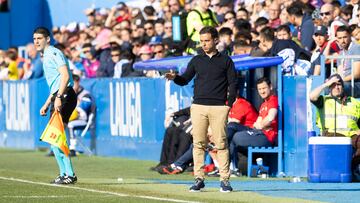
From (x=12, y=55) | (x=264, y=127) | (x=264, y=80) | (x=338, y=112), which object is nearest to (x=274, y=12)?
(x=264, y=80)

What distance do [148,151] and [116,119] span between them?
160 cm

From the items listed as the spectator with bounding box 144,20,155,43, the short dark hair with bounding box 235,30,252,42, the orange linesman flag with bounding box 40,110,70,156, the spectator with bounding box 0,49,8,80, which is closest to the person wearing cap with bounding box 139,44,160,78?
the spectator with bounding box 144,20,155,43

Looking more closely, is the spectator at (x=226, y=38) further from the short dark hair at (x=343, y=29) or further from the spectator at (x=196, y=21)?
the short dark hair at (x=343, y=29)

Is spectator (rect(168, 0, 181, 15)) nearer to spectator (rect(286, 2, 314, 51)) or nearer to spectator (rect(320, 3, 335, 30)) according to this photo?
spectator (rect(286, 2, 314, 51))

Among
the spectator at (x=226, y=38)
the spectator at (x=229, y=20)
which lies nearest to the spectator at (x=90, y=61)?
the spectator at (x=229, y=20)

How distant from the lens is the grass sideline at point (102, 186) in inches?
547

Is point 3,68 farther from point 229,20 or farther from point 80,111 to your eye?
point 229,20

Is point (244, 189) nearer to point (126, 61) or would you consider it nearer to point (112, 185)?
point (112, 185)

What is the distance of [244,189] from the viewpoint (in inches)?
609

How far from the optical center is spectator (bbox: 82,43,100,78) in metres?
27.1

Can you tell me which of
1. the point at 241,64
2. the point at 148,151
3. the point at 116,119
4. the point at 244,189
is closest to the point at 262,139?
the point at 241,64

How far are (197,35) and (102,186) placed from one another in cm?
725

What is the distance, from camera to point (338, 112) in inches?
673

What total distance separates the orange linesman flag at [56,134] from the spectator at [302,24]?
235 inches
